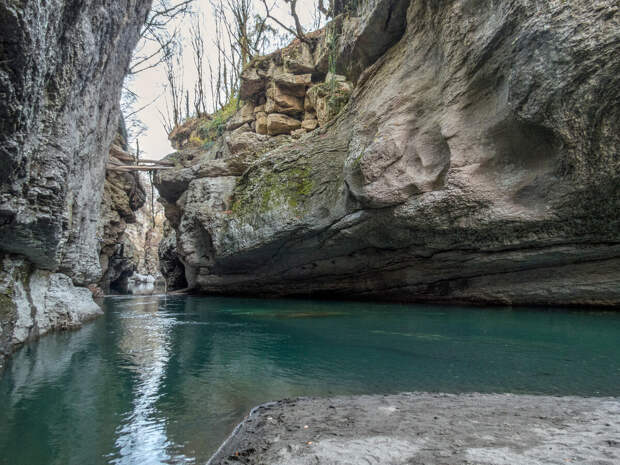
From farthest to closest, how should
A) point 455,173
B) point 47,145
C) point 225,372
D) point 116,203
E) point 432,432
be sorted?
point 116,203
point 455,173
point 47,145
point 225,372
point 432,432

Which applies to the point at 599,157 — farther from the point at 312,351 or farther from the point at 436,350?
the point at 312,351

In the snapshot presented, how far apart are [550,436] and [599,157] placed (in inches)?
220

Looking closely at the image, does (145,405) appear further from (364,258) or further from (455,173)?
(364,258)

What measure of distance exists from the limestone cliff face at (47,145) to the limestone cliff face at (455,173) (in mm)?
4825

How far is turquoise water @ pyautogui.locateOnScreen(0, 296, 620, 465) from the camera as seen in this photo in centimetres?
211

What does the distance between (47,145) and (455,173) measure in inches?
266

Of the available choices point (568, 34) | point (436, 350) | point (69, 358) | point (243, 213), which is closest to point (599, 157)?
point (568, 34)

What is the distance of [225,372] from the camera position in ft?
11.4

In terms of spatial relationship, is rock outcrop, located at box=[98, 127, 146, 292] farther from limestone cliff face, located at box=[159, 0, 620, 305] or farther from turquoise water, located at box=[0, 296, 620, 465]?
turquoise water, located at box=[0, 296, 620, 465]

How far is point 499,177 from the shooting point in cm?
Answer: 647

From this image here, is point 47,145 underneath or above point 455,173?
above

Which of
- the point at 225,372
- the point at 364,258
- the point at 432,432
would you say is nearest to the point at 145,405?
the point at 225,372

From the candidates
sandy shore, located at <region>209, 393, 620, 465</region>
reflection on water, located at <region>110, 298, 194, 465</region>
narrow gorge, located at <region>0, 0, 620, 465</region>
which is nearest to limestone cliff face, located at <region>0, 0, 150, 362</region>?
narrow gorge, located at <region>0, 0, 620, 465</region>

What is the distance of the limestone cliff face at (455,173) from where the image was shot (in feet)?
17.1
